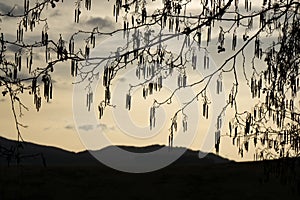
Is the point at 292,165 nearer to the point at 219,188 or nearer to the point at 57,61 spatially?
the point at 57,61

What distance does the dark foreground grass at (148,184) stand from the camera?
747 inches

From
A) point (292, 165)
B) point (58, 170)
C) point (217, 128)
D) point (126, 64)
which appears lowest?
point (58, 170)

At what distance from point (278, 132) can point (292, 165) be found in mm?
489

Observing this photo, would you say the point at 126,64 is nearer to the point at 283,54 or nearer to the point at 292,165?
the point at 283,54

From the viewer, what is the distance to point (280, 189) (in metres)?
18.7

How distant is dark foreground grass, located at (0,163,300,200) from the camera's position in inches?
747

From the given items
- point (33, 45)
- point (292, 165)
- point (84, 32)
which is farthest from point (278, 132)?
point (33, 45)

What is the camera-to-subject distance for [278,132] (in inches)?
261

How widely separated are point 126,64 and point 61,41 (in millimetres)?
756

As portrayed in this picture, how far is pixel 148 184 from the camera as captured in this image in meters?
20.7

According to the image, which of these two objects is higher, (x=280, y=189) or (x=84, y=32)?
(x=84, y=32)

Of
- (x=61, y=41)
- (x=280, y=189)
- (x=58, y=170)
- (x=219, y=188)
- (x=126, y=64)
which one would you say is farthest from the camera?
(x=58, y=170)

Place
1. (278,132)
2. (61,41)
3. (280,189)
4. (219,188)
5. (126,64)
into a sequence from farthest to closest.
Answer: (219,188), (280,189), (278,132), (126,64), (61,41)

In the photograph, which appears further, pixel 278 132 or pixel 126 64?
pixel 278 132
